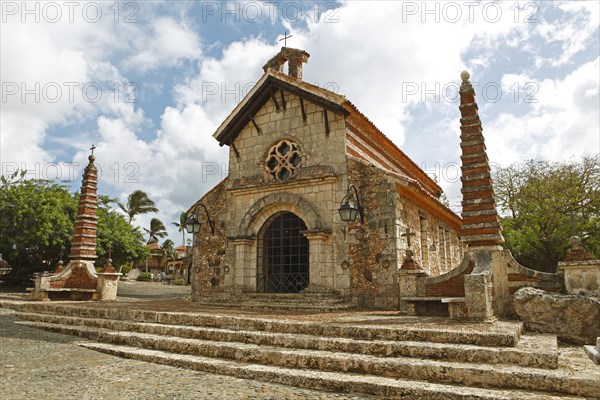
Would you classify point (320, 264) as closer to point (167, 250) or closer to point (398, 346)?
point (398, 346)

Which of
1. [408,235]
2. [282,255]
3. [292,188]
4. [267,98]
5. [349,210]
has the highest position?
[267,98]

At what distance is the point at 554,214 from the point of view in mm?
21875

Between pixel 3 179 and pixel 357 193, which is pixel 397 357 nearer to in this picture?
pixel 357 193

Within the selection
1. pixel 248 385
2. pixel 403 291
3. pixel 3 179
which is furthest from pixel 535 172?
pixel 3 179

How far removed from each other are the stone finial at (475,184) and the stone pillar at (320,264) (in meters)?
4.61

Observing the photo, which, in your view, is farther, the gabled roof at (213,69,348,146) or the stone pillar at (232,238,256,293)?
the stone pillar at (232,238,256,293)

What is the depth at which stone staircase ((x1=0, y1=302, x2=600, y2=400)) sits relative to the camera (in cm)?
458

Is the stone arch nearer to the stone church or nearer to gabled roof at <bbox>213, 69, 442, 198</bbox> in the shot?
the stone church

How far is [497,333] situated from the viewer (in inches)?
219

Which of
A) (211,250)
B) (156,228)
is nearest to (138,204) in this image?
(156,228)

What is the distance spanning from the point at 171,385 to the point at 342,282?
23.3 feet

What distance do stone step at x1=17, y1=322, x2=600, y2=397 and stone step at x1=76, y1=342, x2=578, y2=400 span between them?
133mm

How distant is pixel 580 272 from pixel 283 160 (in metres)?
8.66

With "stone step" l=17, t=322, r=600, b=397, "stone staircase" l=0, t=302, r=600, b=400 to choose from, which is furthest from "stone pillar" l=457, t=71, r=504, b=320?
"stone step" l=17, t=322, r=600, b=397
